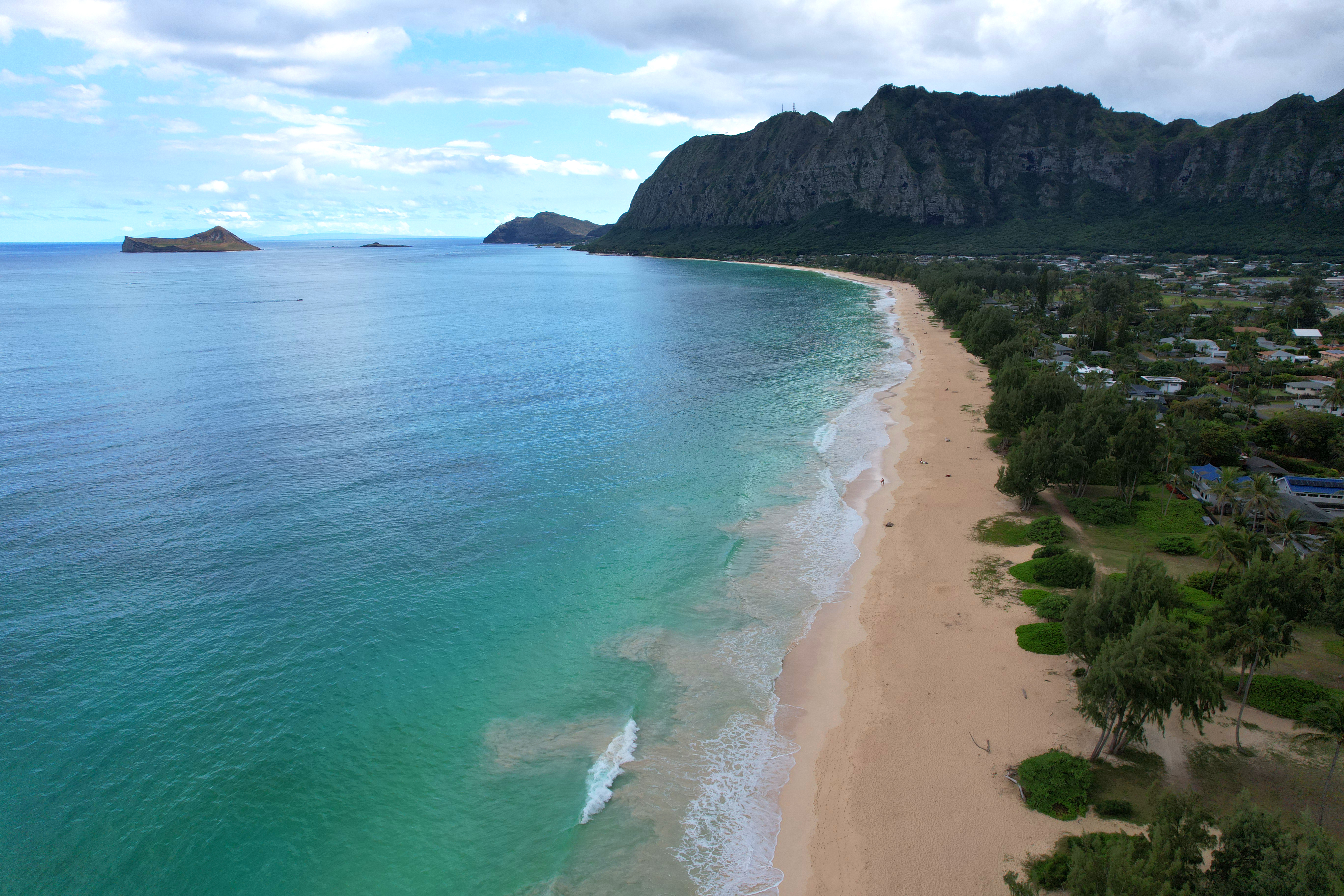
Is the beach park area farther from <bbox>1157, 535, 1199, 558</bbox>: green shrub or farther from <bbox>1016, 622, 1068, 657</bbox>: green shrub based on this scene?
<bbox>1157, 535, 1199, 558</bbox>: green shrub

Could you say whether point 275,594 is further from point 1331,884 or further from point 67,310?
point 67,310

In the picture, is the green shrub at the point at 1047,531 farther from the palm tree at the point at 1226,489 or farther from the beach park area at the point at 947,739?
the palm tree at the point at 1226,489

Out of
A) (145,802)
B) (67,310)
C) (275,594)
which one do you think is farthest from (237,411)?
(67,310)

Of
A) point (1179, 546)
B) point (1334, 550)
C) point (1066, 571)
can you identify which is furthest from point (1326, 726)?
point (1179, 546)

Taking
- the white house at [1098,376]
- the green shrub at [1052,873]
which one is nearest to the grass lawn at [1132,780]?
the green shrub at [1052,873]

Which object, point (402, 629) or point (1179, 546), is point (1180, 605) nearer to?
point (1179, 546)

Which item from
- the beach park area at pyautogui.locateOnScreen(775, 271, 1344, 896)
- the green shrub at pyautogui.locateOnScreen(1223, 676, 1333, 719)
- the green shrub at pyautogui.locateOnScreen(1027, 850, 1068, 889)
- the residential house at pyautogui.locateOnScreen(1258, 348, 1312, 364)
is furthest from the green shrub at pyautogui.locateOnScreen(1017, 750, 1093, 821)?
the residential house at pyautogui.locateOnScreen(1258, 348, 1312, 364)
